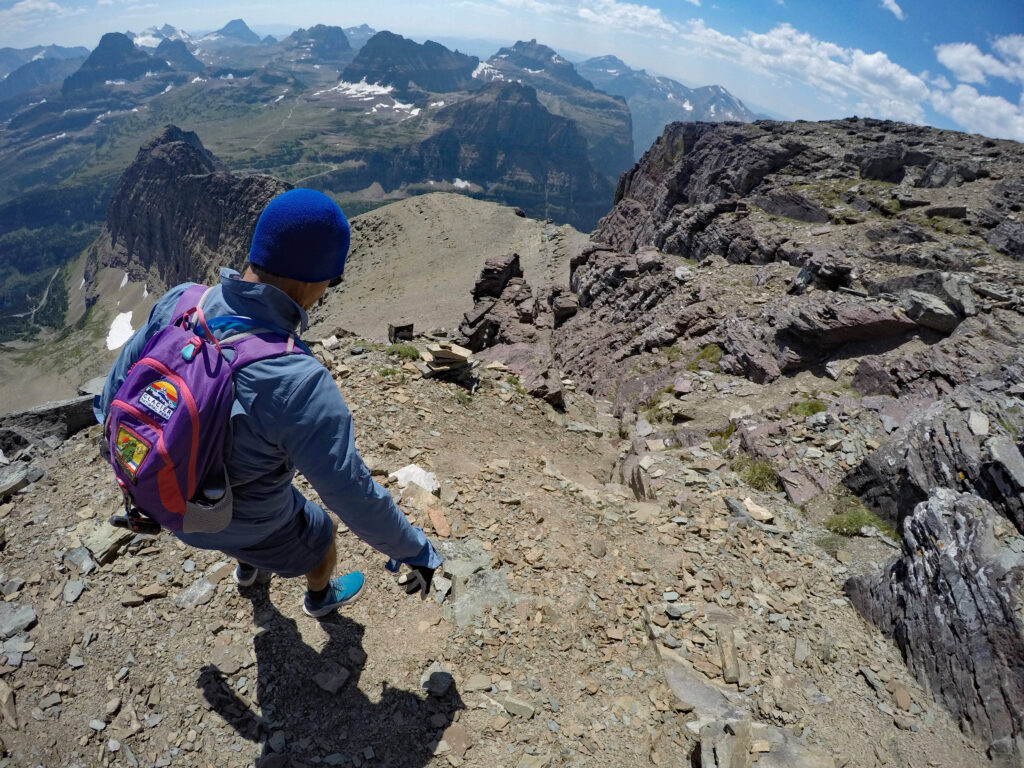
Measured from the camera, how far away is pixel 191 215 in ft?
568

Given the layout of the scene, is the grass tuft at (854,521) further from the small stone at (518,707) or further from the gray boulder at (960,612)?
the small stone at (518,707)

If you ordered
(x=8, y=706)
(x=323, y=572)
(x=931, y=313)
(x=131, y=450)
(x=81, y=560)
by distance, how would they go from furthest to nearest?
(x=931, y=313) → (x=81, y=560) → (x=323, y=572) → (x=8, y=706) → (x=131, y=450)

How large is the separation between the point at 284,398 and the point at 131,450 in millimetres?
992

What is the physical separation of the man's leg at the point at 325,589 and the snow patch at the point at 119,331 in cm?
19752

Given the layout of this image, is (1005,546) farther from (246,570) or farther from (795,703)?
(246,570)

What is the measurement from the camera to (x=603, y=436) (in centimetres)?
1594

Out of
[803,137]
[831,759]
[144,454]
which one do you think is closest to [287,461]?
[144,454]

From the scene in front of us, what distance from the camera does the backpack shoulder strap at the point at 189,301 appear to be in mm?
3547

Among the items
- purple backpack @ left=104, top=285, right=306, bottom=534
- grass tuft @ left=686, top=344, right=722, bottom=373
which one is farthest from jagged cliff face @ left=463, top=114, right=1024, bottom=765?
purple backpack @ left=104, top=285, right=306, bottom=534

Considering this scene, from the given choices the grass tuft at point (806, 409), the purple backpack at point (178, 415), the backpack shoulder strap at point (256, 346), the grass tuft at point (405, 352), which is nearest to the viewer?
the purple backpack at point (178, 415)

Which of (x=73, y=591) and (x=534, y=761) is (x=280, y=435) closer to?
(x=534, y=761)

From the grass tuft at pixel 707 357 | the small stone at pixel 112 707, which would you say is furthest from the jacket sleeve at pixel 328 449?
the grass tuft at pixel 707 357

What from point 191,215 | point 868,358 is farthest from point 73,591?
point 191,215

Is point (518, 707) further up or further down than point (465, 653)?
further up
